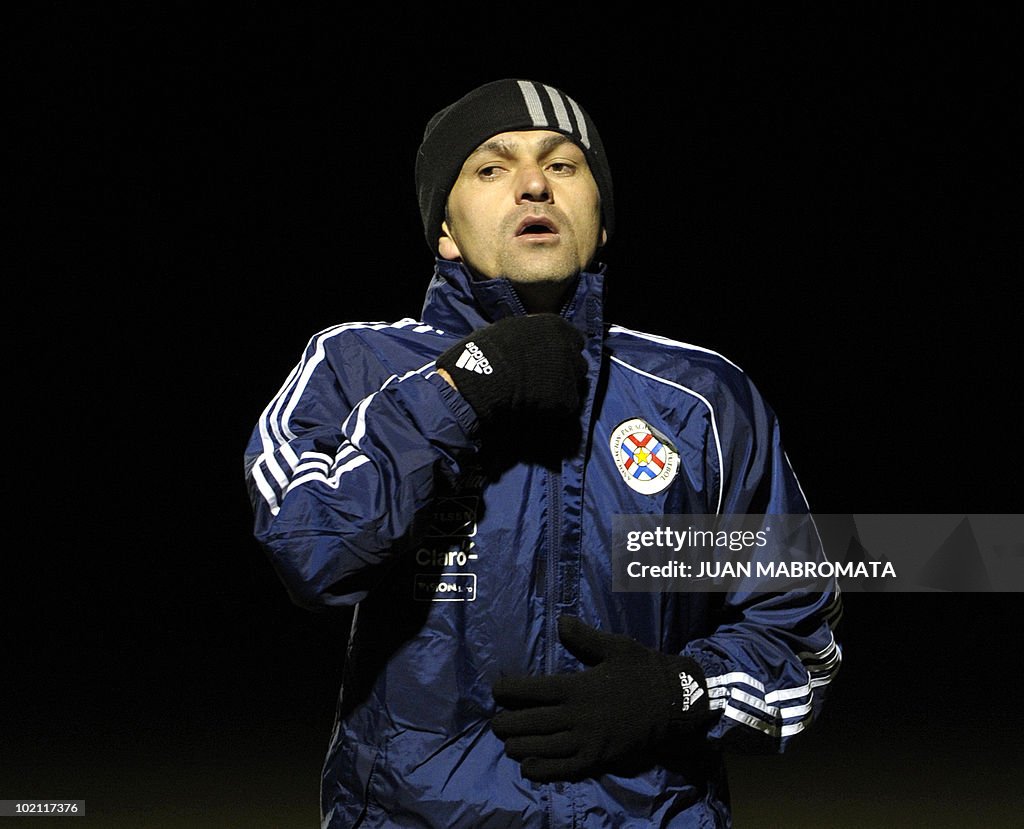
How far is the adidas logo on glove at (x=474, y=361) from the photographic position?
1.17 metres

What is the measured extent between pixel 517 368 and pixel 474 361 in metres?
0.04

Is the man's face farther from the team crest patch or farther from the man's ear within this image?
the team crest patch

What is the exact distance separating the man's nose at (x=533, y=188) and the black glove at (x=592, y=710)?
43cm

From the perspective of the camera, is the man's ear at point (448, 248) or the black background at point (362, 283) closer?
the man's ear at point (448, 248)

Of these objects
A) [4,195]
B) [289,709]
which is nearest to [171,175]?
[4,195]

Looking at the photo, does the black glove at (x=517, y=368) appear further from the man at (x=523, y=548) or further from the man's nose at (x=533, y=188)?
the man's nose at (x=533, y=188)

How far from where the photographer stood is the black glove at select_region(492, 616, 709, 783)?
1.14m

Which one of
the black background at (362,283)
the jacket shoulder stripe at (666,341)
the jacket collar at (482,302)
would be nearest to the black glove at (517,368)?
the jacket collar at (482,302)

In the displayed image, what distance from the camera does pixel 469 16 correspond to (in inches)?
115

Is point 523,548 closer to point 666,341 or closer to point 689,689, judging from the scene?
point 689,689

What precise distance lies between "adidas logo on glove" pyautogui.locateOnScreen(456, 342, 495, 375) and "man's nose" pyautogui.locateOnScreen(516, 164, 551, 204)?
9.0 inches

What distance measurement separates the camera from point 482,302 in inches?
52.1

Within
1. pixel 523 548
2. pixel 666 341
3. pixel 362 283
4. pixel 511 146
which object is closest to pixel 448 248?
pixel 511 146

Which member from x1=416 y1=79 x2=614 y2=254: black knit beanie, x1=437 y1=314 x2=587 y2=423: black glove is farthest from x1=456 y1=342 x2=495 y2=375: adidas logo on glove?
x1=416 y1=79 x2=614 y2=254: black knit beanie
